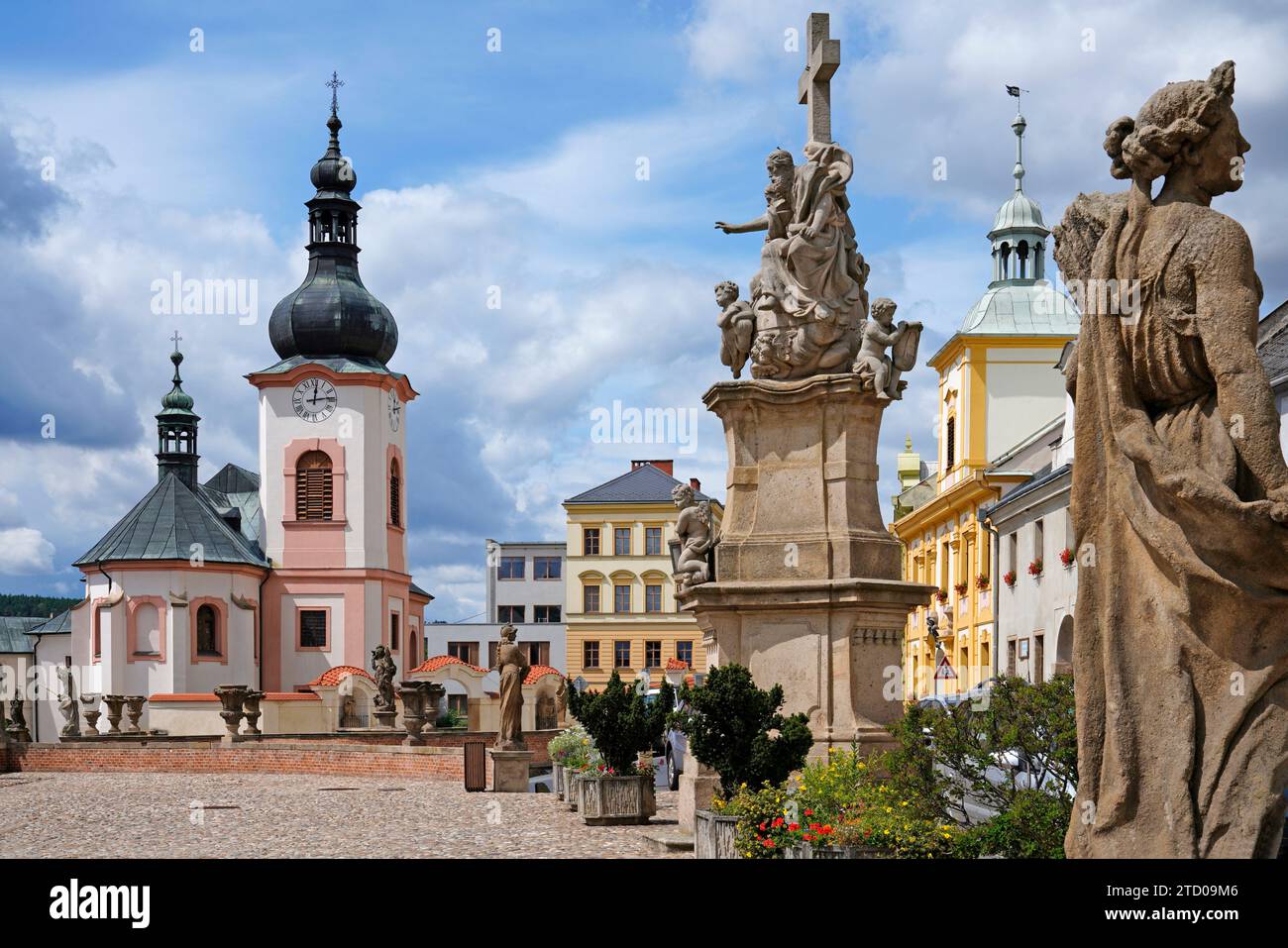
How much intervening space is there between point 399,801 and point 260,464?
43612mm

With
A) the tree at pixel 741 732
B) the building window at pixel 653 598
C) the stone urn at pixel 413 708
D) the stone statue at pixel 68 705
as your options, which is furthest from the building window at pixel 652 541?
the tree at pixel 741 732

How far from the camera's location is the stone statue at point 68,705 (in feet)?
153

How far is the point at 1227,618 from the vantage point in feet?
16.9

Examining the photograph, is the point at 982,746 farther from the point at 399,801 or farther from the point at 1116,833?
the point at 399,801

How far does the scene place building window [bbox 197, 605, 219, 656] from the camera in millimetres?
61250

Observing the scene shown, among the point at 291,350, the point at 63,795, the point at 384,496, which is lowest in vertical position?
the point at 63,795

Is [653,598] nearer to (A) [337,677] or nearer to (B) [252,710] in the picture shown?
(A) [337,677]

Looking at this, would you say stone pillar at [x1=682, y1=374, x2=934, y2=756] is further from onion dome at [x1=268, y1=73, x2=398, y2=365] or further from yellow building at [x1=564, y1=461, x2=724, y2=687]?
yellow building at [x1=564, y1=461, x2=724, y2=687]

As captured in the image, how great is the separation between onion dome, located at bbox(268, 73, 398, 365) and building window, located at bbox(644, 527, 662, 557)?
22258mm

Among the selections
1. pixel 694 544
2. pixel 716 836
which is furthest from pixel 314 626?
pixel 716 836

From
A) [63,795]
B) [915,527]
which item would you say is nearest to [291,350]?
[915,527]

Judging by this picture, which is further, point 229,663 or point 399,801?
point 229,663

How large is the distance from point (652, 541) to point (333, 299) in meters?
26.0

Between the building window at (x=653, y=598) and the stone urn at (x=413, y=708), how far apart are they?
146 ft
